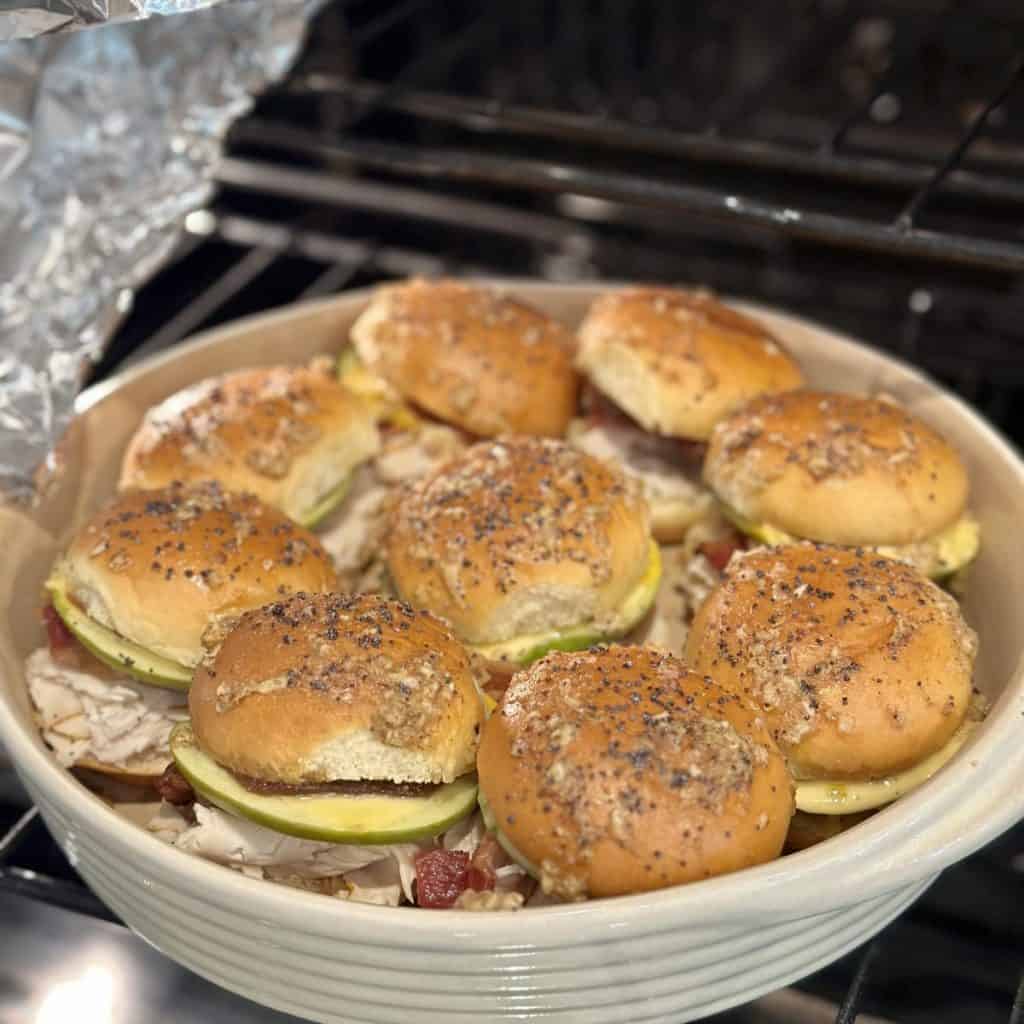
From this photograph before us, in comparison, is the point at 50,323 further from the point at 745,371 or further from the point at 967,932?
the point at 967,932

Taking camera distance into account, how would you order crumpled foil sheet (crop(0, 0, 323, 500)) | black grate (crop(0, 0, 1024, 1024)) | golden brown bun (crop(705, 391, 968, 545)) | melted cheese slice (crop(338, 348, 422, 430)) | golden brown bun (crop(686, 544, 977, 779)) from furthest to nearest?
black grate (crop(0, 0, 1024, 1024))
melted cheese slice (crop(338, 348, 422, 430))
crumpled foil sheet (crop(0, 0, 323, 500))
golden brown bun (crop(705, 391, 968, 545))
golden brown bun (crop(686, 544, 977, 779))

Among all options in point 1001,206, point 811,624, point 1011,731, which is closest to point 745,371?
point 811,624

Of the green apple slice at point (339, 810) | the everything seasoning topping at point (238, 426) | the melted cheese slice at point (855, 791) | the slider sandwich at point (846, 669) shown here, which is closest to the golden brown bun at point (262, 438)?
the everything seasoning topping at point (238, 426)

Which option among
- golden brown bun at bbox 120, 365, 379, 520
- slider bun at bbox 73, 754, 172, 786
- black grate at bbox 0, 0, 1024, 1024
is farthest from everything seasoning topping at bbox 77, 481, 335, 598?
black grate at bbox 0, 0, 1024, 1024

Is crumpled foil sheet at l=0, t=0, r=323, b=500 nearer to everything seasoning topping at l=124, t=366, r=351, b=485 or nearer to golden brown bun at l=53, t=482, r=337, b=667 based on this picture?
everything seasoning topping at l=124, t=366, r=351, b=485

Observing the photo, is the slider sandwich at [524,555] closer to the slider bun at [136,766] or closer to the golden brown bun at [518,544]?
the golden brown bun at [518,544]

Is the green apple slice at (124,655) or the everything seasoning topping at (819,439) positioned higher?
the everything seasoning topping at (819,439)
